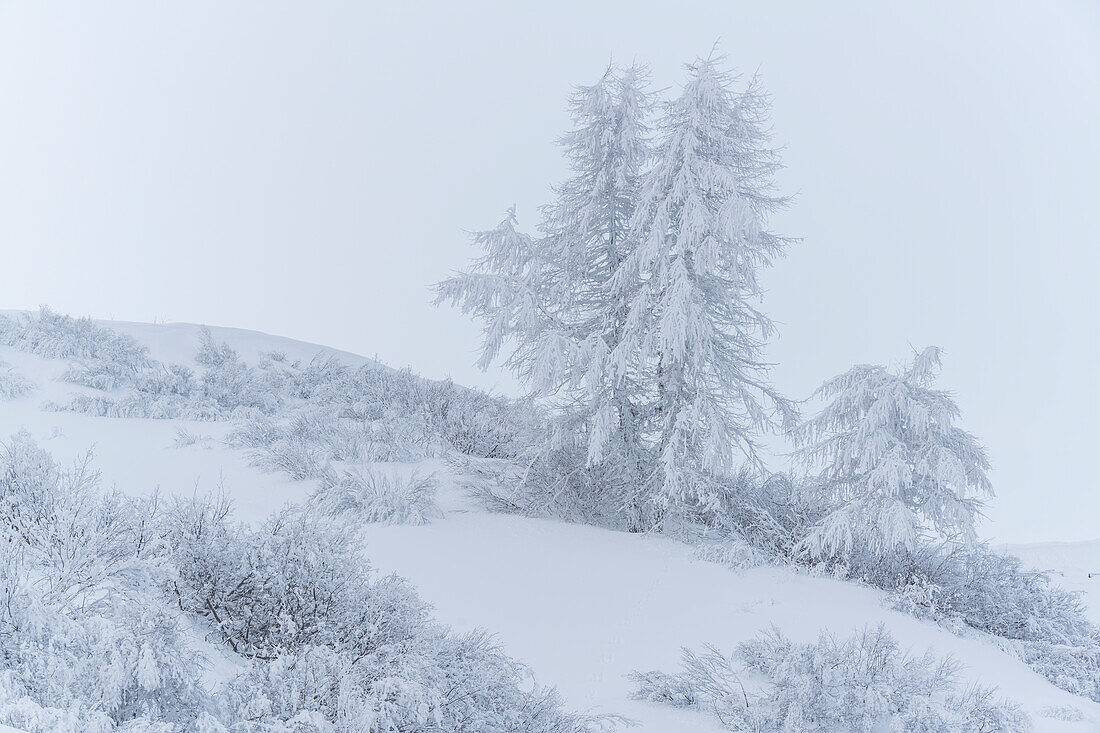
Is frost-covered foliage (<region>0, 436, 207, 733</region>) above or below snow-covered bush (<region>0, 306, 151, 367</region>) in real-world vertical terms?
below

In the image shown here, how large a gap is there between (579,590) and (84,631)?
476cm

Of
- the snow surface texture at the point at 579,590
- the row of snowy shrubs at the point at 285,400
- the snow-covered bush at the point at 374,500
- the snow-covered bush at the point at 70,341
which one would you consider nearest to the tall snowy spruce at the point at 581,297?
the row of snowy shrubs at the point at 285,400

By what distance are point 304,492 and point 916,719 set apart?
6.66 meters

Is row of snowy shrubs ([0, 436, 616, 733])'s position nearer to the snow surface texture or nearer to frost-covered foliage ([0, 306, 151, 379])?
the snow surface texture

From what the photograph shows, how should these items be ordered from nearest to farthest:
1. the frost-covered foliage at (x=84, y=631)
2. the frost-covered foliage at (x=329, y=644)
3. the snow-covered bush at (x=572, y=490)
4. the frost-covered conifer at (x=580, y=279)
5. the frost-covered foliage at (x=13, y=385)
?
the frost-covered foliage at (x=84, y=631) < the frost-covered foliage at (x=329, y=644) < the frost-covered conifer at (x=580, y=279) < the snow-covered bush at (x=572, y=490) < the frost-covered foliage at (x=13, y=385)

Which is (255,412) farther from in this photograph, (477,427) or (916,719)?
(916,719)

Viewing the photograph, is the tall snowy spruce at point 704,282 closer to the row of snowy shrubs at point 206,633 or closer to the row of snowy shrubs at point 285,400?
the row of snowy shrubs at point 285,400

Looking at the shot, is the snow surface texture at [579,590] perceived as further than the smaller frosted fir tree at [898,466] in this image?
No

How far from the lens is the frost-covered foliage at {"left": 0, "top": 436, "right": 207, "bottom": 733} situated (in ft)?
7.25

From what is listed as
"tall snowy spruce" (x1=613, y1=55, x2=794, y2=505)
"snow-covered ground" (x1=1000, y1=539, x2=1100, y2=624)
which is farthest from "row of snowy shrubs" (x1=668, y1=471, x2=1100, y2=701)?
"snow-covered ground" (x1=1000, y1=539, x2=1100, y2=624)

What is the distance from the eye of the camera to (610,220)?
32.4ft

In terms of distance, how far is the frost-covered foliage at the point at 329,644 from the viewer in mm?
2766

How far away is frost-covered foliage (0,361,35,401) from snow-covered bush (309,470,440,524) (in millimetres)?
6532

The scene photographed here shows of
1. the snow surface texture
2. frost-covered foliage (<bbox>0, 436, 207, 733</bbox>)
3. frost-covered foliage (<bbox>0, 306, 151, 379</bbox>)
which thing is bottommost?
the snow surface texture
